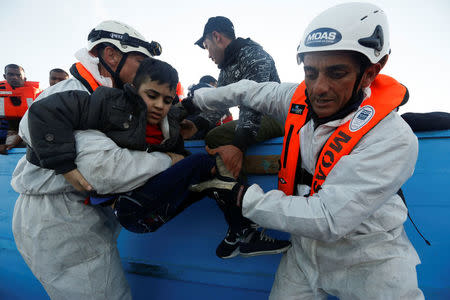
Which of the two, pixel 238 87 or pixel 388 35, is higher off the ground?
pixel 388 35

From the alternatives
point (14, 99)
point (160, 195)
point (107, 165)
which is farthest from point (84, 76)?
point (14, 99)

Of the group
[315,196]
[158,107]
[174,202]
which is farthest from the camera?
[158,107]

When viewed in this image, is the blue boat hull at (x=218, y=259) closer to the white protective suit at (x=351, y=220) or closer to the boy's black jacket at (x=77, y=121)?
the white protective suit at (x=351, y=220)

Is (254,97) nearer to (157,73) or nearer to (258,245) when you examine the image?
(157,73)

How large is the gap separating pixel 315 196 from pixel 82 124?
118 centimetres

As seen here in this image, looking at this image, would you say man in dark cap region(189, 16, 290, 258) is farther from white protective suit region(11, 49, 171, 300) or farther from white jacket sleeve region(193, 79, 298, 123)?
white protective suit region(11, 49, 171, 300)

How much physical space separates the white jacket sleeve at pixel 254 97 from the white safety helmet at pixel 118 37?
53 centimetres

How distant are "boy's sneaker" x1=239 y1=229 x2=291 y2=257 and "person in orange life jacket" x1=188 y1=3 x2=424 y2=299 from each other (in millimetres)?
138

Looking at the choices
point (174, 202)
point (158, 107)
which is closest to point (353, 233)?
point (174, 202)

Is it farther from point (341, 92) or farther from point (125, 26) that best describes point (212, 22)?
point (341, 92)

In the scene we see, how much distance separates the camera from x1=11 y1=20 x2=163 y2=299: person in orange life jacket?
1.15 metres

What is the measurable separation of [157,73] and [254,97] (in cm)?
66

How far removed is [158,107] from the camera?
4.47ft

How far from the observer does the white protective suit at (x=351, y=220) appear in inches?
36.7
